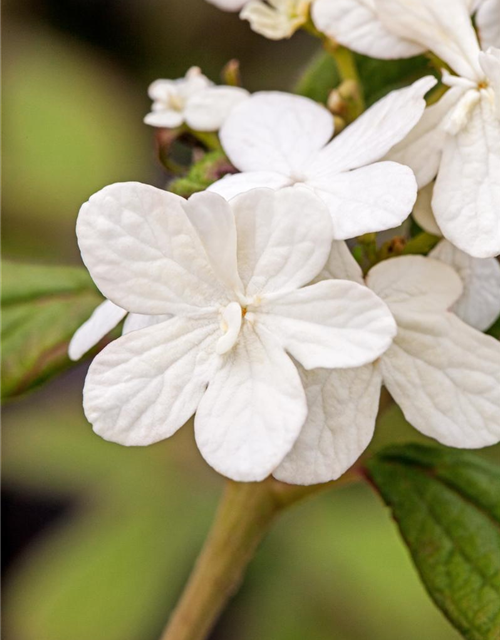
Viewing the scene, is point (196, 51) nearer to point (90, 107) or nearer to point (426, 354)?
point (90, 107)

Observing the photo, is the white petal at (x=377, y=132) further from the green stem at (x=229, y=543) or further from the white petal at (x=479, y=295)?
the green stem at (x=229, y=543)

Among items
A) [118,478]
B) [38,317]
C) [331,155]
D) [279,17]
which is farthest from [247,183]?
[118,478]

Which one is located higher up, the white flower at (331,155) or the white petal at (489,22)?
the white flower at (331,155)

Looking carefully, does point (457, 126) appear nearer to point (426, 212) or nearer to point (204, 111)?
point (426, 212)

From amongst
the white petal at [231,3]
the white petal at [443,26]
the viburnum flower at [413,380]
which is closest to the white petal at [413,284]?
the viburnum flower at [413,380]

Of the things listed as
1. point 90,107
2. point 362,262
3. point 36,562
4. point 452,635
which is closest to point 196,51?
point 90,107

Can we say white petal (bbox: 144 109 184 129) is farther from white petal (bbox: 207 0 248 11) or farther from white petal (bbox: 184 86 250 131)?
white petal (bbox: 207 0 248 11)
